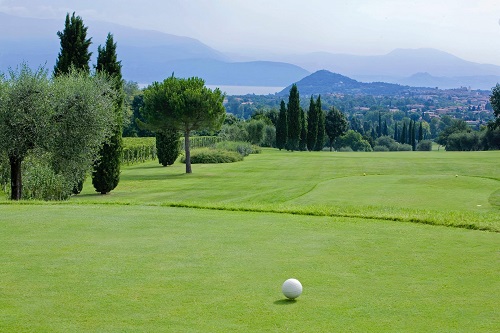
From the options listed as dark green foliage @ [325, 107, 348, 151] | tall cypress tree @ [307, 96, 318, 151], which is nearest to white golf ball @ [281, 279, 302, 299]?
tall cypress tree @ [307, 96, 318, 151]

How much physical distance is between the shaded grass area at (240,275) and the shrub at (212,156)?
4412 centimetres

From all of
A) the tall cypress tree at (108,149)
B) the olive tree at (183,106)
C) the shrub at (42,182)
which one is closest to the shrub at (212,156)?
the olive tree at (183,106)

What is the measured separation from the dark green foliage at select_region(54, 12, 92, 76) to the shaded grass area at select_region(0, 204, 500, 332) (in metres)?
20.9

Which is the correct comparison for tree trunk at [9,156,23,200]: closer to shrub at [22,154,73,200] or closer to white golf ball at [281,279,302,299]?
shrub at [22,154,73,200]

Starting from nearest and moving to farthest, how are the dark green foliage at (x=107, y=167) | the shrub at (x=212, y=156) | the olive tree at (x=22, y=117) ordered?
1. the olive tree at (x=22, y=117)
2. the dark green foliage at (x=107, y=167)
3. the shrub at (x=212, y=156)

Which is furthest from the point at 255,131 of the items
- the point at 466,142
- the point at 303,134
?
the point at 466,142

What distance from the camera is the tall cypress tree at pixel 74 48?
31953 mm

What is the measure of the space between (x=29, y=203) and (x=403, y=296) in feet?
39.9

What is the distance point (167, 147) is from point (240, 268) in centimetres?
4419

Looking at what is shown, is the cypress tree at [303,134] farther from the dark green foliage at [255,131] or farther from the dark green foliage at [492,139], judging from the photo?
the dark green foliage at [492,139]

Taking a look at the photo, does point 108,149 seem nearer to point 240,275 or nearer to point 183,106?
point 183,106

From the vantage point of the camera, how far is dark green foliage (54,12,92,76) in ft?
105

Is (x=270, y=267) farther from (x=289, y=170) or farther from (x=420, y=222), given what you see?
(x=289, y=170)

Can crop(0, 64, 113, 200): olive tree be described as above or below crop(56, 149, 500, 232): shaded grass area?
above
